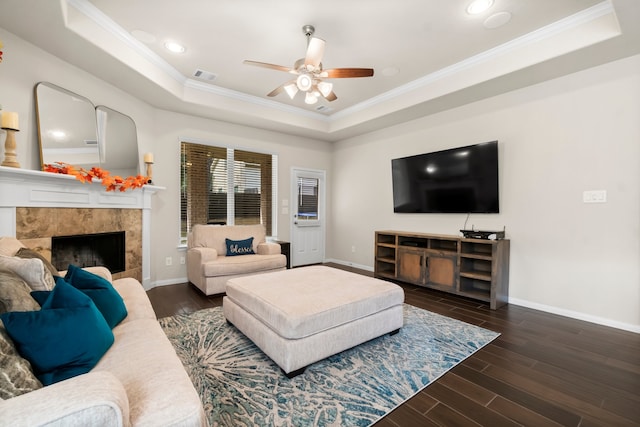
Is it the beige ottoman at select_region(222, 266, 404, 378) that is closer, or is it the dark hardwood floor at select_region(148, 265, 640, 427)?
the dark hardwood floor at select_region(148, 265, 640, 427)

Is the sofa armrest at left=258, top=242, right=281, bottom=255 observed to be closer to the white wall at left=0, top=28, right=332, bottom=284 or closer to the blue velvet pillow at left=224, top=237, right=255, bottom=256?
the blue velvet pillow at left=224, top=237, right=255, bottom=256

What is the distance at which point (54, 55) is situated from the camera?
9.23ft

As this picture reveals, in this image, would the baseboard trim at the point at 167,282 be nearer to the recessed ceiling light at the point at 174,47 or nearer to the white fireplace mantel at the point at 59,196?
the white fireplace mantel at the point at 59,196

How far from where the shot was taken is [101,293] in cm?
167

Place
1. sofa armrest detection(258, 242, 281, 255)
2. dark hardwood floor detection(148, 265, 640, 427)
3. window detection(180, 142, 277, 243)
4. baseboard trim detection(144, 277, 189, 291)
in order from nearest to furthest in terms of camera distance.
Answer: dark hardwood floor detection(148, 265, 640, 427)
baseboard trim detection(144, 277, 189, 291)
sofa armrest detection(258, 242, 281, 255)
window detection(180, 142, 277, 243)

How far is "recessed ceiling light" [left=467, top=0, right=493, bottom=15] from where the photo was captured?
2395 mm

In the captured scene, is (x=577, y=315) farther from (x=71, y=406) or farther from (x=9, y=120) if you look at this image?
(x=9, y=120)

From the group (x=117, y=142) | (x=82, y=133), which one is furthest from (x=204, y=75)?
(x=82, y=133)

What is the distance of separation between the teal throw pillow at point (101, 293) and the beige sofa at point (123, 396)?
16cm

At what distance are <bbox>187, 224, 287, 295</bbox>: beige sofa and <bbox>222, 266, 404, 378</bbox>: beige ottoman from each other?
1.08 m

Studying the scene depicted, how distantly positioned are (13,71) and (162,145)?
1756 mm

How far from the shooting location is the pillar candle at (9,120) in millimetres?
2326

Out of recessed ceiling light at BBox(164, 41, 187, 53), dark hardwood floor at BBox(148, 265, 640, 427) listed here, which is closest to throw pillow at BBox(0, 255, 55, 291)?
dark hardwood floor at BBox(148, 265, 640, 427)

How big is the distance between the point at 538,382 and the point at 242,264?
126 inches
